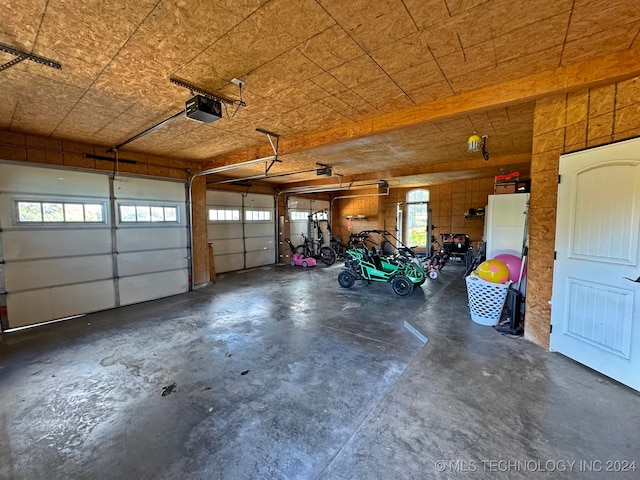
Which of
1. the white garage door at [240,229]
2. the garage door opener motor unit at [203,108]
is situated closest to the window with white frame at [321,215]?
the white garage door at [240,229]

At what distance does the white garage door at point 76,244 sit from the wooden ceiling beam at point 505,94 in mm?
3837

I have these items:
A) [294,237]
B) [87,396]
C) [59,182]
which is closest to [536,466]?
[87,396]

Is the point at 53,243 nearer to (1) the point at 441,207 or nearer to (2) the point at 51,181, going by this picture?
(2) the point at 51,181

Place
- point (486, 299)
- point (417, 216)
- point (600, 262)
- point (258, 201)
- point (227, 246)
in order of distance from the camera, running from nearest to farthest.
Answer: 1. point (600, 262)
2. point (486, 299)
3. point (227, 246)
4. point (258, 201)
5. point (417, 216)

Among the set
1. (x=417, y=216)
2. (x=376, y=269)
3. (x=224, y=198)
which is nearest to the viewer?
(x=376, y=269)

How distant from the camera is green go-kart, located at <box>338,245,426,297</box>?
5.39m

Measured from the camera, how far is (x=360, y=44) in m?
1.97

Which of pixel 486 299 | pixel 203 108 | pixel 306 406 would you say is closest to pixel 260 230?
pixel 203 108

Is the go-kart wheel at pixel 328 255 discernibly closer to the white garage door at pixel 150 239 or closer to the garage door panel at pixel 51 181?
the white garage door at pixel 150 239

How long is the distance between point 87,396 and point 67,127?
3.49m

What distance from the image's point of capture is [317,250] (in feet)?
34.6

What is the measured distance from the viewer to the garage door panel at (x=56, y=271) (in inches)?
151

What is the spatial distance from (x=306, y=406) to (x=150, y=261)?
4636 millimetres

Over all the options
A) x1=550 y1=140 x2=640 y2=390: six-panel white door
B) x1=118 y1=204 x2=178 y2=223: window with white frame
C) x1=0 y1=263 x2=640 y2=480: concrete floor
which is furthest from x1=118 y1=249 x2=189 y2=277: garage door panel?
x1=550 y1=140 x2=640 y2=390: six-panel white door
